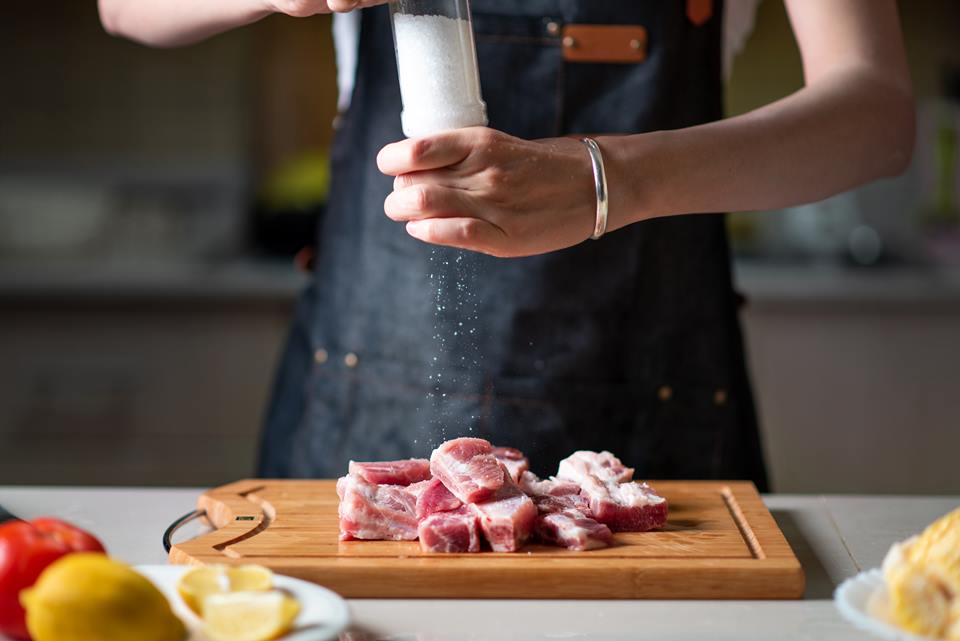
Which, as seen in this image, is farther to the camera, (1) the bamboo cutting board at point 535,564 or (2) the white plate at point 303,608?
(1) the bamboo cutting board at point 535,564

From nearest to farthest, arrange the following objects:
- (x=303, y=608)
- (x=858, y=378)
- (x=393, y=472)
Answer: (x=303, y=608) → (x=393, y=472) → (x=858, y=378)

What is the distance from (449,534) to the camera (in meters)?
1.19

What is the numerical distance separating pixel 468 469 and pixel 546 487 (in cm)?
12

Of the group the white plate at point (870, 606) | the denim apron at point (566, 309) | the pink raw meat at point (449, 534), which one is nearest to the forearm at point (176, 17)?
the denim apron at point (566, 309)

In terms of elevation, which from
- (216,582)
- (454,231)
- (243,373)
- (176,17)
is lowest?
(243,373)

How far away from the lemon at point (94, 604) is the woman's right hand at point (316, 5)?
24.8 inches

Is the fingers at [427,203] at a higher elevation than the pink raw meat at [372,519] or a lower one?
higher

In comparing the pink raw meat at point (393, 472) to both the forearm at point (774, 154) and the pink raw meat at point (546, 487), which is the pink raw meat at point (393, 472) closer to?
the pink raw meat at point (546, 487)

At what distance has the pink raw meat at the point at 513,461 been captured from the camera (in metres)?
1.34

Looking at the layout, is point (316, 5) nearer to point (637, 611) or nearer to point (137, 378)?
point (637, 611)

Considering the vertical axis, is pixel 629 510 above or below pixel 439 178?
below

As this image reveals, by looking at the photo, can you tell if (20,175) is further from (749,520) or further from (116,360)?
(749,520)

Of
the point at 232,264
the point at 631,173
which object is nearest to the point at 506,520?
the point at 631,173

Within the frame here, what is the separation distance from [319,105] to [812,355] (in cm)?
158
